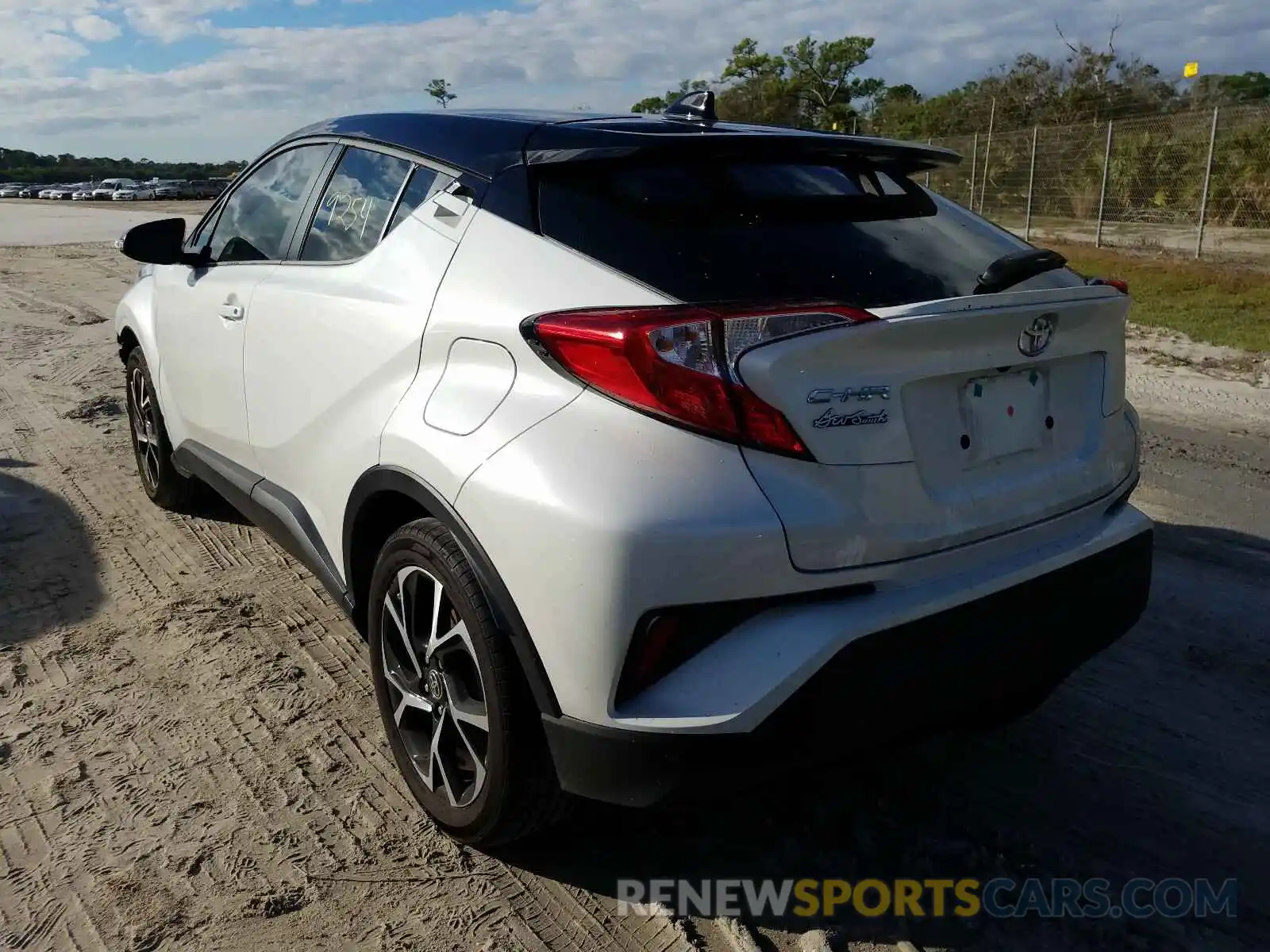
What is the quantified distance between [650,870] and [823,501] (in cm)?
110

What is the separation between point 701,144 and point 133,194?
6438cm

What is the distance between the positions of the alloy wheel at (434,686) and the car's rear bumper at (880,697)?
35 centimetres

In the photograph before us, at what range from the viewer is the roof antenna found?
3172 millimetres

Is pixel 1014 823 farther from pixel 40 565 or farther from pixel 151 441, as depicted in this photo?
pixel 151 441

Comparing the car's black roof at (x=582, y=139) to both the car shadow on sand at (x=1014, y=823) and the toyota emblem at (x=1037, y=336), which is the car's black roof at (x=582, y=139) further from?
the car shadow on sand at (x=1014, y=823)

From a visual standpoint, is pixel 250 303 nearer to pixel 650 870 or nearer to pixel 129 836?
pixel 129 836

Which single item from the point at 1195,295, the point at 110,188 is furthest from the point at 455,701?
the point at 110,188

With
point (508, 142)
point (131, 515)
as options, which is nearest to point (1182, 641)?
point (508, 142)

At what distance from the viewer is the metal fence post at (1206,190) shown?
14602 mm

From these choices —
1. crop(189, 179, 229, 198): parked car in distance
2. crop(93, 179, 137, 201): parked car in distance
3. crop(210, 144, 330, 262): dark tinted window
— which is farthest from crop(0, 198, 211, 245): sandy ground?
crop(210, 144, 330, 262): dark tinted window

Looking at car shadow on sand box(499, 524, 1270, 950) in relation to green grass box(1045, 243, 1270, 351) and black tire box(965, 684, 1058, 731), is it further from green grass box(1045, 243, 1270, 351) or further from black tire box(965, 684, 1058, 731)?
green grass box(1045, 243, 1270, 351)

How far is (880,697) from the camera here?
2.07 metres

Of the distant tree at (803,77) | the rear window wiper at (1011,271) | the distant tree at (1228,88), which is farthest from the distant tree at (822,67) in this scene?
the rear window wiper at (1011,271)

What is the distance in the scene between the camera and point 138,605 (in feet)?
13.3
